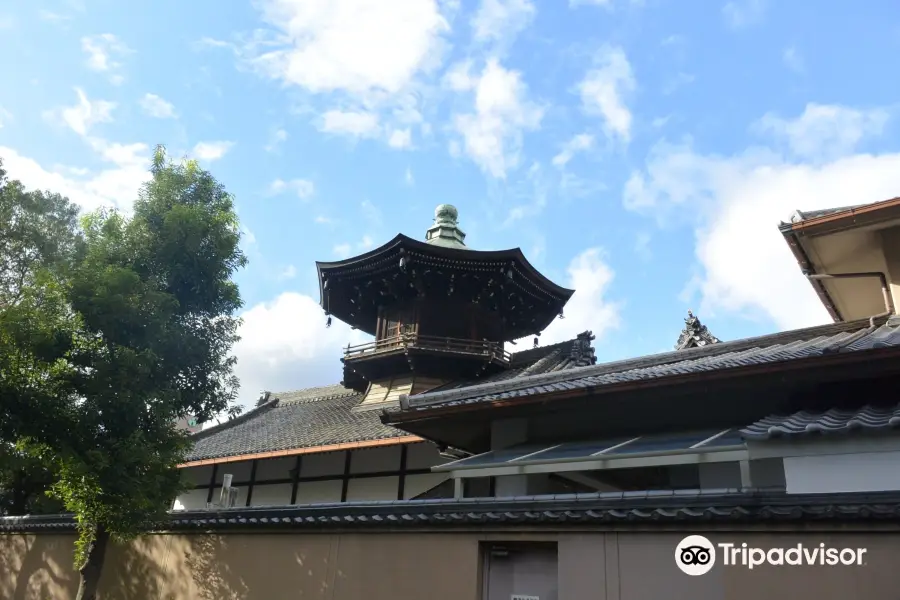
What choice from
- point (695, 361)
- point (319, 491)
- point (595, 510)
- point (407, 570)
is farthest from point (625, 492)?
A: point (319, 491)

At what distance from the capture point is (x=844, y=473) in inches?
219

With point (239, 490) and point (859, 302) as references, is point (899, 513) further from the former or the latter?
point (239, 490)

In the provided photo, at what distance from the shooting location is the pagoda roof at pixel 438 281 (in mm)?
16328

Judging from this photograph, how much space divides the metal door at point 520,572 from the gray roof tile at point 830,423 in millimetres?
2300

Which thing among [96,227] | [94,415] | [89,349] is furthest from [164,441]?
[96,227]

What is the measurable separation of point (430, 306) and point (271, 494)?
6.29 metres

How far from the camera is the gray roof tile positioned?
5.44 meters

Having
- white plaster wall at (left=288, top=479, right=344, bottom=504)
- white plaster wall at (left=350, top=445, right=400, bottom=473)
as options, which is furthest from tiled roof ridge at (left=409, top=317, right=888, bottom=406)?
white plaster wall at (left=288, top=479, right=344, bottom=504)

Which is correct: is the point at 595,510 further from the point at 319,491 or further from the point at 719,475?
the point at 319,491

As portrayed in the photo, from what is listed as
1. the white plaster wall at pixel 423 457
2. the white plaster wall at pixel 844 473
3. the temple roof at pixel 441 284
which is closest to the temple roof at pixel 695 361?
the white plaster wall at pixel 844 473

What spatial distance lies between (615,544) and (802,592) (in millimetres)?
1505

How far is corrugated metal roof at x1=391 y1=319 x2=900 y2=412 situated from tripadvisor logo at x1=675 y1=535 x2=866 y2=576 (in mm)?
2156

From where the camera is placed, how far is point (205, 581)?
8.80 m

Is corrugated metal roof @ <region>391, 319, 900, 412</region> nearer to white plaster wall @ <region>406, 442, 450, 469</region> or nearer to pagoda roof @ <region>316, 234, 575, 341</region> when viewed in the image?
white plaster wall @ <region>406, 442, 450, 469</region>
